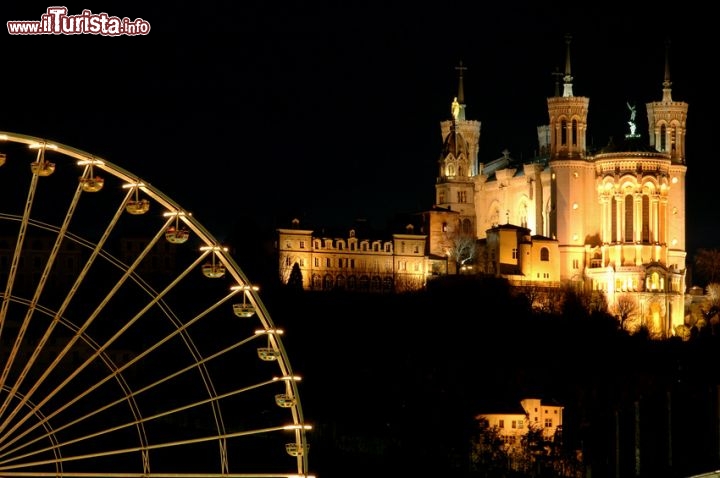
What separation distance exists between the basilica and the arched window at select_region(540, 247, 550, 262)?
0.07 m

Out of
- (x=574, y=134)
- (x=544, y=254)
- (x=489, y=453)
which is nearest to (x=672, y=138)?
(x=574, y=134)

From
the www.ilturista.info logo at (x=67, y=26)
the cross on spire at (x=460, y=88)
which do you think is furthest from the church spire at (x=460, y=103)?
the www.ilturista.info logo at (x=67, y=26)

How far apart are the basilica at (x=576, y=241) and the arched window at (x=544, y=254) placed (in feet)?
0.24

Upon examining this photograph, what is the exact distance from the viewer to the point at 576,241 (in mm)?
112625

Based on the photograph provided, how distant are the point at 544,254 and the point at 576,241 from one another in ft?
9.28

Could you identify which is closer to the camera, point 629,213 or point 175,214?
point 175,214

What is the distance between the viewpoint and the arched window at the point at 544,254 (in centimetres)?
11150

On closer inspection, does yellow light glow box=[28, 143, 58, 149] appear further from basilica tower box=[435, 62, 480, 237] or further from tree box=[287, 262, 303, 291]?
basilica tower box=[435, 62, 480, 237]

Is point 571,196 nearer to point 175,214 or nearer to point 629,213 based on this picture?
point 629,213

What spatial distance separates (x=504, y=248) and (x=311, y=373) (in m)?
32.6

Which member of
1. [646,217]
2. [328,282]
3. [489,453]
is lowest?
[489,453]

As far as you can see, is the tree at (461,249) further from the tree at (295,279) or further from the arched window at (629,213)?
the tree at (295,279)

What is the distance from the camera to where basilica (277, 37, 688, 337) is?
110 metres

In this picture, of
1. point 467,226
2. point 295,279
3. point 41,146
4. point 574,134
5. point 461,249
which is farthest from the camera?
point 467,226
